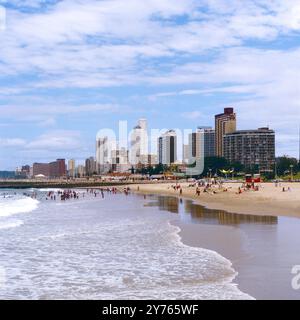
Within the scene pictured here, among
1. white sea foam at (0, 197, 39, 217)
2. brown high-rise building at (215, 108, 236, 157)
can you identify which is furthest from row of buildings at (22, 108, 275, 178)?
white sea foam at (0, 197, 39, 217)

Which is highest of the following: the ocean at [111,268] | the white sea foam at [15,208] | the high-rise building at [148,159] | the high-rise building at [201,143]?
the high-rise building at [201,143]

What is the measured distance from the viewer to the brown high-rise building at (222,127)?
170625mm

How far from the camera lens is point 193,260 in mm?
13828

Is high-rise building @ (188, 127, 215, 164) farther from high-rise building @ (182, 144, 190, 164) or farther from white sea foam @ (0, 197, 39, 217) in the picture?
white sea foam @ (0, 197, 39, 217)

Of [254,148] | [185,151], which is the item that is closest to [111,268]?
[185,151]

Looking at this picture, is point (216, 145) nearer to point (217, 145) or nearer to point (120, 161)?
point (217, 145)

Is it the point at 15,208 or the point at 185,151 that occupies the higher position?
the point at 185,151

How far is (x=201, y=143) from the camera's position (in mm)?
164625

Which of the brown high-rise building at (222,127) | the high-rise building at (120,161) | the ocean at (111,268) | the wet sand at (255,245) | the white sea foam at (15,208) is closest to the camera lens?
the ocean at (111,268)

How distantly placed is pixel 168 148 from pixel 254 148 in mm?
26090

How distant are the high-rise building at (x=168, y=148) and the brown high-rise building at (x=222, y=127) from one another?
14868 mm

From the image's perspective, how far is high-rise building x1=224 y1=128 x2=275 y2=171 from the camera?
157750mm

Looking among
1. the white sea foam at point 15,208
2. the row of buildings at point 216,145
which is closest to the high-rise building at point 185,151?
the row of buildings at point 216,145

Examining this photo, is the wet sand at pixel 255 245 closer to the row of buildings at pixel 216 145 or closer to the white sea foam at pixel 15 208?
the white sea foam at pixel 15 208
